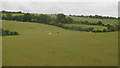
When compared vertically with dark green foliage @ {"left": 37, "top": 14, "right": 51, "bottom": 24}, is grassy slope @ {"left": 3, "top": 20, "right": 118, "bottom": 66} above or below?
below

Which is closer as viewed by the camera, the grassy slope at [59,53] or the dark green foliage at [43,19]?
the grassy slope at [59,53]

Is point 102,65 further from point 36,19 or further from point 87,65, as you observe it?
point 36,19

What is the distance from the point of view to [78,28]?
6906 centimetres

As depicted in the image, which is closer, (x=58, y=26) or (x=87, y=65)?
(x=87, y=65)

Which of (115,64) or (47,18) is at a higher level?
(47,18)

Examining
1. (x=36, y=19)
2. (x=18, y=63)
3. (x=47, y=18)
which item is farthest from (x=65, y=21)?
(x=18, y=63)

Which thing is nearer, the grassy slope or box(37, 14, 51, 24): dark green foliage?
the grassy slope

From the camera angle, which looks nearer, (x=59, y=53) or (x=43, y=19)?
(x=59, y=53)

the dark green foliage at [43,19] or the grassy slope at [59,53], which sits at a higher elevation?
the dark green foliage at [43,19]

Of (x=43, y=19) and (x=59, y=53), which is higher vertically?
(x=43, y=19)

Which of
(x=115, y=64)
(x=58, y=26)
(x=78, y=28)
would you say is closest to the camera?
(x=115, y=64)

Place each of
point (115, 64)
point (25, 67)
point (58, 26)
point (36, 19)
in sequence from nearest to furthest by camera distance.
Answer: point (25, 67)
point (115, 64)
point (58, 26)
point (36, 19)

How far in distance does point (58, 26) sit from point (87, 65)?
64983mm

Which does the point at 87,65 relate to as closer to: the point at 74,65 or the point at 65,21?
the point at 74,65
